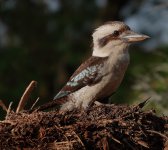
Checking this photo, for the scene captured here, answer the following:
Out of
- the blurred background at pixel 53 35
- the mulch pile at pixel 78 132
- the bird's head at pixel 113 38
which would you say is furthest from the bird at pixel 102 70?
the blurred background at pixel 53 35

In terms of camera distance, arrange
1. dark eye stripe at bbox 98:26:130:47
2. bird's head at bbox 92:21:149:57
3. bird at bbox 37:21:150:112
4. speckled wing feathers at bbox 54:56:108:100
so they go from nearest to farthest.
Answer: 1. bird at bbox 37:21:150:112
2. speckled wing feathers at bbox 54:56:108:100
3. bird's head at bbox 92:21:149:57
4. dark eye stripe at bbox 98:26:130:47

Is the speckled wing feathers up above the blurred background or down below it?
above

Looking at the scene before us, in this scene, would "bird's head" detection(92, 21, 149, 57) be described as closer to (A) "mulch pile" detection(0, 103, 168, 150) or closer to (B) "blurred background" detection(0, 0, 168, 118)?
(A) "mulch pile" detection(0, 103, 168, 150)

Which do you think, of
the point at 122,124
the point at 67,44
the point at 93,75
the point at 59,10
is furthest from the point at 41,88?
the point at 122,124

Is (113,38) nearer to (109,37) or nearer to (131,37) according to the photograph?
(109,37)

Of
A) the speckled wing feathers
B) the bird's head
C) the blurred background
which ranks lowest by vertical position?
the blurred background

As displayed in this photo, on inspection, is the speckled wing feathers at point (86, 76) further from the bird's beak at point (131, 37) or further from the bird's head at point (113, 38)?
the bird's beak at point (131, 37)

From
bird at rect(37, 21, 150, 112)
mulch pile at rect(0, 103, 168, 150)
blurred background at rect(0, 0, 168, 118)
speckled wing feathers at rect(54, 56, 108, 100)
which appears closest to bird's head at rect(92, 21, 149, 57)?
bird at rect(37, 21, 150, 112)
